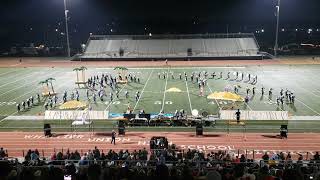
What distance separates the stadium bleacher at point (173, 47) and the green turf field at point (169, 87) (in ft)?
44.8

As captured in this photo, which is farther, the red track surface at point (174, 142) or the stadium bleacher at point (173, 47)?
the stadium bleacher at point (173, 47)

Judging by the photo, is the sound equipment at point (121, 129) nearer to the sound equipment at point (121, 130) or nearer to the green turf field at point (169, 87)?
the sound equipment at point (121, 130)

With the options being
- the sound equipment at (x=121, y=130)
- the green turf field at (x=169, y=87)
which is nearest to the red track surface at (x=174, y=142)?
the sound equipment at (x=121, y=130)

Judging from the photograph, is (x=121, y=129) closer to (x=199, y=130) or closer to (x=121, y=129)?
(x=121, y=129)

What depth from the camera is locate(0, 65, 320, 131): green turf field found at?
3034cm

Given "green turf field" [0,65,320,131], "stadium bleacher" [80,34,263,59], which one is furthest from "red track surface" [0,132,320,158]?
"stadium bleacher" [80,34,263,59]

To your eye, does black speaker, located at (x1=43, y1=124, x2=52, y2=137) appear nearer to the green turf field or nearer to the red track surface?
the red track surface

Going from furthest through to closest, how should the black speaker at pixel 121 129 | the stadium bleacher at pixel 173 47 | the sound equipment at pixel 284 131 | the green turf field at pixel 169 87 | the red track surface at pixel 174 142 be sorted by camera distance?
the stadium bleacher at pixel 173 47 → the green turf field at pixel 169 87 → the black speaker at pixel 121 129 → the sound equipment at pixel 284 131 → the red track surface at pixel 174 142

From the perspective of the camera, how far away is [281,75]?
159 feet

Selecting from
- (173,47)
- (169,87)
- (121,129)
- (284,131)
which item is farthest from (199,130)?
(173,47)

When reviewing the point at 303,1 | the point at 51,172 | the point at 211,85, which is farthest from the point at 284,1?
the point at 51,172

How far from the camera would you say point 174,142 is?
22.2 m

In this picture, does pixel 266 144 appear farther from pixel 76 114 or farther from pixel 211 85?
pixel 211 85

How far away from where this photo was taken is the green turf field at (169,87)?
30.3 m
